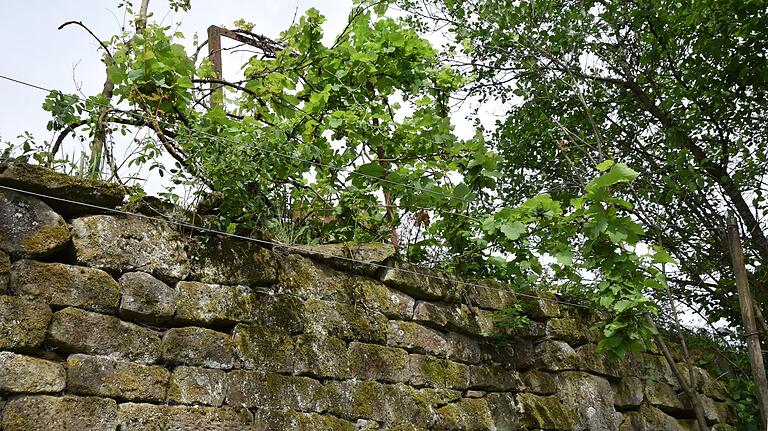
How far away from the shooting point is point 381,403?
3434mm

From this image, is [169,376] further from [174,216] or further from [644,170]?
[644,170]

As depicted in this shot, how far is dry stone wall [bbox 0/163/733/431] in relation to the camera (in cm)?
254

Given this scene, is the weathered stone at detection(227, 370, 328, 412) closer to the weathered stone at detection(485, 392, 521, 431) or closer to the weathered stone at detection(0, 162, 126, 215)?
the weathered stone at detection(0, 162, 126, 215)

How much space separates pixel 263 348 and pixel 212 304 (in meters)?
0.28

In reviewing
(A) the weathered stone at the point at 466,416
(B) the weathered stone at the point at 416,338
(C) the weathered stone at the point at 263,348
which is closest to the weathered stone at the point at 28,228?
(C) the weathered stone at the point at 263,348

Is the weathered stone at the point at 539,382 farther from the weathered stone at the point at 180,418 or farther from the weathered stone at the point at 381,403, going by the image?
the weathered stone at the point at 180,418

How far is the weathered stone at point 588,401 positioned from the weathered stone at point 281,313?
1.89m

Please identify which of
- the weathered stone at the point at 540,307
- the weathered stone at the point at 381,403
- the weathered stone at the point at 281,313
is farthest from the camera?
the weathered stone at the point at 540,307

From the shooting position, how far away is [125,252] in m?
2.82

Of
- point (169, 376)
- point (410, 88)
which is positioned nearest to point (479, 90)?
point (410, 88)

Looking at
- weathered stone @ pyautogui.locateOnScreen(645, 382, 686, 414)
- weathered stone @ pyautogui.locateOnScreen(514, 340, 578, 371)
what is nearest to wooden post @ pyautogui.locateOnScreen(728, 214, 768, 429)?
weathered stone @ pyautogui.locateOnScreen(645, 382, 686, 414)

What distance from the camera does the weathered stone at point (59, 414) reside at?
235 centimetres

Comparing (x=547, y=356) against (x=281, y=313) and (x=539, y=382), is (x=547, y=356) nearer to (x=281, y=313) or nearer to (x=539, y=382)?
(x=539, y=382)

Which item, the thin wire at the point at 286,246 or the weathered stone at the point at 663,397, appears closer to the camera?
the thin wire at the point at 286,246
